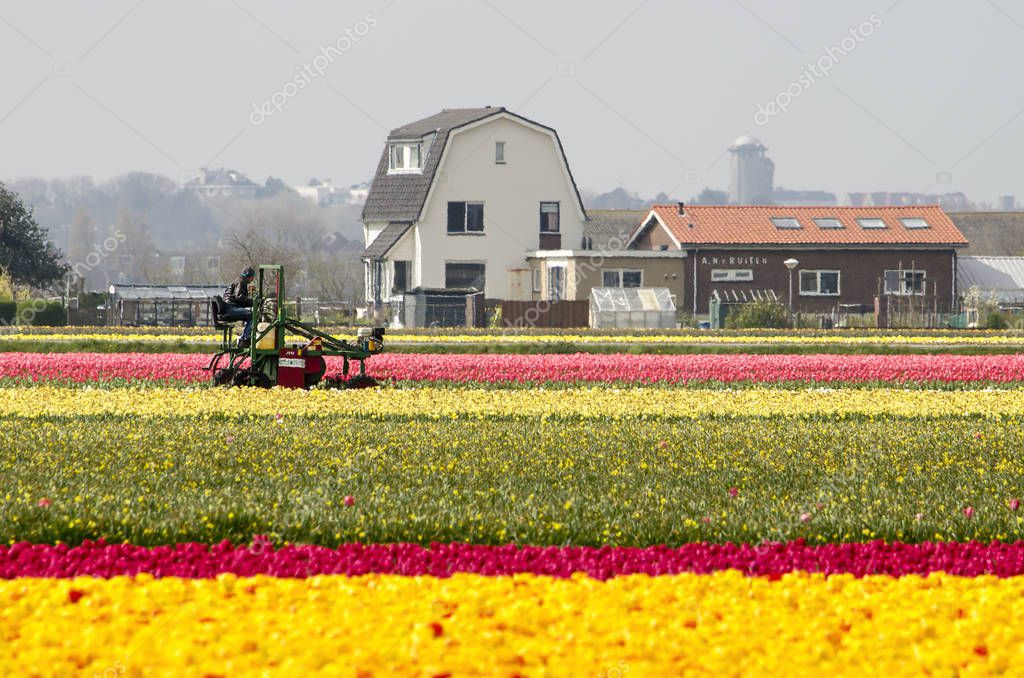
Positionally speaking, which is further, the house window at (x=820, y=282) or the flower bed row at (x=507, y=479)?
the house window at (x=820, y=282)

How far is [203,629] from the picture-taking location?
7184 millimetres

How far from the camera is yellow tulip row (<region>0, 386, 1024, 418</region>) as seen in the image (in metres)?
19.0

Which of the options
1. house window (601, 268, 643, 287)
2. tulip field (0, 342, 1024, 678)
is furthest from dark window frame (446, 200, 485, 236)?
tulip field (0, 342, 1024, 678)

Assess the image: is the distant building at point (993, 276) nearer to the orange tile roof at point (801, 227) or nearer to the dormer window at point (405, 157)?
the orange tile roof at point (801, 227)

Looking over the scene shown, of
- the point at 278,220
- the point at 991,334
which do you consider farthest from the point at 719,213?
the point at 278,220

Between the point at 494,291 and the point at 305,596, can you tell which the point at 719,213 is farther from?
the point at 305,596

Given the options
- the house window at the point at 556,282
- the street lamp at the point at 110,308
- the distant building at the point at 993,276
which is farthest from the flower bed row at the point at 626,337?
the distant building at the point at 993,276

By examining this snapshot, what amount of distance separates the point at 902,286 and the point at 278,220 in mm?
145868

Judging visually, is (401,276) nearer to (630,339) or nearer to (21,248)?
(21,248)

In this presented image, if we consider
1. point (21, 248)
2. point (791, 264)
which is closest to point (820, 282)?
point (791, 264)

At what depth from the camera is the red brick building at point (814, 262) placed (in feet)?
192

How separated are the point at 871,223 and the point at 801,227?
10.4 ft

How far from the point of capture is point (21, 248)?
61406 millimetres

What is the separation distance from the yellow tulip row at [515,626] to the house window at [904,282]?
52.2 metres
